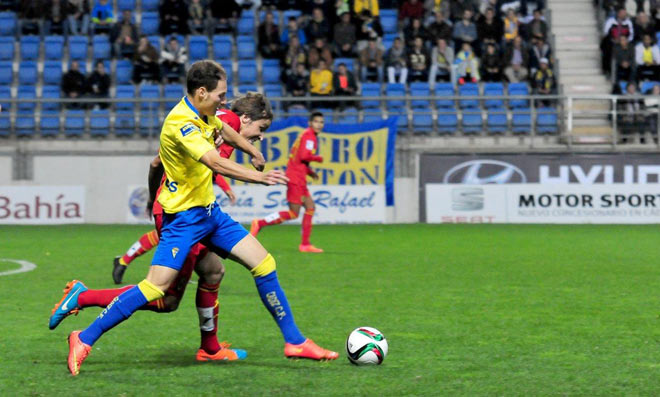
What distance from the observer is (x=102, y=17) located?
2486 centimetres

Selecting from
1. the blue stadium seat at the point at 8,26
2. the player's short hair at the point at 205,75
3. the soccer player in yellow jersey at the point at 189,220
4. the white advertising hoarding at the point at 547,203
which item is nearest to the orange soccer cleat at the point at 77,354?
the soccer player in yellow jersey at the point at 189,220

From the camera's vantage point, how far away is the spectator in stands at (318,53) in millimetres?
23281

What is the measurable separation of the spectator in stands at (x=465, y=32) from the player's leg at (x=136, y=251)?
15.0 meters

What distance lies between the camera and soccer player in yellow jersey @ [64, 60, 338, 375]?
5.82 m

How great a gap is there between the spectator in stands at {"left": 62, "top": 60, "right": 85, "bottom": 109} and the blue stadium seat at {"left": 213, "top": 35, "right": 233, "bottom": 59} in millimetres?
3260

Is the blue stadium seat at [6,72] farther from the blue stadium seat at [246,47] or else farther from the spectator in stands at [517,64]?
the spectator in stands at [517,64]

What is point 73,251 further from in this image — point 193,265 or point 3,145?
point 193,265

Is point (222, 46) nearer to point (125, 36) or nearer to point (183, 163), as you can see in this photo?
point (125, 36)

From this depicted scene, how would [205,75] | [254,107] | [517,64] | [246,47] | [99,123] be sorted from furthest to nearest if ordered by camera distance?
1. [246,47]
2. [517,64]
3. [99,123]
4. [254,107]
5. [205,75]

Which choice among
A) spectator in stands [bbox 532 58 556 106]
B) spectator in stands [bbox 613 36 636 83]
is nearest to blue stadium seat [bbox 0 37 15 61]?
spectator in stands [bbox 532 58 556 106]

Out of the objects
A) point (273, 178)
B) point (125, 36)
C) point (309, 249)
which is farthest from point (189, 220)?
point (125, 36)

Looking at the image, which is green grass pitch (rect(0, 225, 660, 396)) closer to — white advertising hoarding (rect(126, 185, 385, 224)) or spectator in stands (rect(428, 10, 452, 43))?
white advertising hoarding (rect(126, 185, 385, 224))

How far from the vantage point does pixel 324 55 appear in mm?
23359

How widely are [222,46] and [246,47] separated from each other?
1.89 feet
